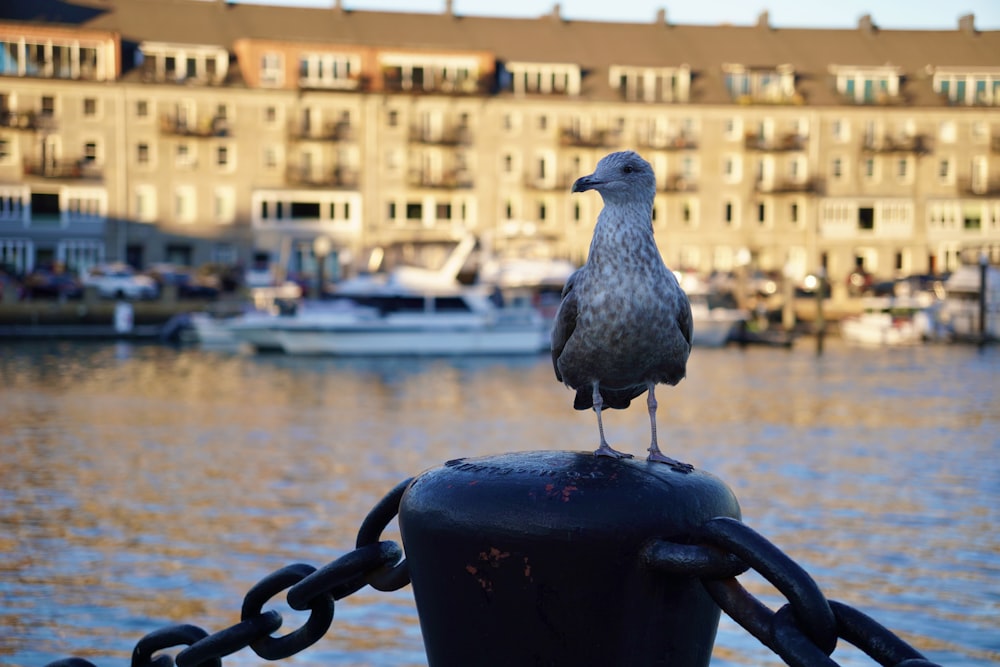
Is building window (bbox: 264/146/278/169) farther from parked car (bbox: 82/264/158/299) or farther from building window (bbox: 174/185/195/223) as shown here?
parked car (bbox: 82/264/158/299)

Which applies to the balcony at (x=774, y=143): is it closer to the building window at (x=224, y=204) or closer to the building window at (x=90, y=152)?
the building window at (x=224, y=204)

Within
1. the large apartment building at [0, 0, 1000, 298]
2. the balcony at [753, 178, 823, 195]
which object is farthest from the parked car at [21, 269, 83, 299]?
the balcony at [753, 178, 823, 195]

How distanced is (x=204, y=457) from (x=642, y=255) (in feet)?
67.1

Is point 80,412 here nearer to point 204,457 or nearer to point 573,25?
point 204,457

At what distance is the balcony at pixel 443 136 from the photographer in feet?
245

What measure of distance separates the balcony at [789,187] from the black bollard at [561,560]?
7833 cm

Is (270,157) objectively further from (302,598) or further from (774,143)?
(302,598)

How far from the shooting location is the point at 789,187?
79062 millimetres

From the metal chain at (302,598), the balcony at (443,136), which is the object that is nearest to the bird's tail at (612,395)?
the metal chain at (302,598)

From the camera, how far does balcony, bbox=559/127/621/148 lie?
7594cm

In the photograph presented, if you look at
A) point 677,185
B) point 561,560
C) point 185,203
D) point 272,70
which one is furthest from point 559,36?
point 561,560

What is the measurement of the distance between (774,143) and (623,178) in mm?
77950

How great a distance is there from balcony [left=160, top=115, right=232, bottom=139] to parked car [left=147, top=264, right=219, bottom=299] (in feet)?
25.5

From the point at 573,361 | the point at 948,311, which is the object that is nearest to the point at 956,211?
the point at 948,311
